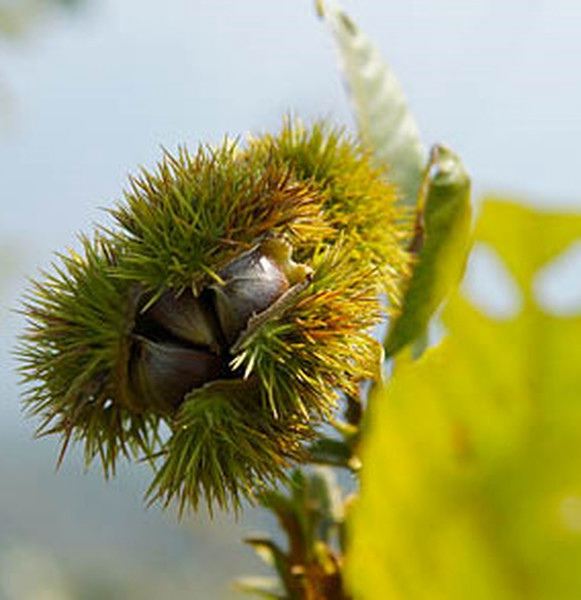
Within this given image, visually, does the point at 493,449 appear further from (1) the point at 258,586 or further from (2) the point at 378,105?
(2) the point at 378,105

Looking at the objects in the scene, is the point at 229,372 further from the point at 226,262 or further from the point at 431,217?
the point at 431,217

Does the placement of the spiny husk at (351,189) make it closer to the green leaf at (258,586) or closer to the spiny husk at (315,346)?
the spiny husk at (315,346)

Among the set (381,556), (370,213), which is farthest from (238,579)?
(381,556)

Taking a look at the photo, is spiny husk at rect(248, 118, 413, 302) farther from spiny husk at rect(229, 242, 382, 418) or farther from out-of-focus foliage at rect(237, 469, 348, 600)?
out-of-focus foliage at rect(237, 469, 348, 600)

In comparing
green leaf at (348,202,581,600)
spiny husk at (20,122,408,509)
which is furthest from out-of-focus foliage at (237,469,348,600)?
green leaf at (348,202,581,600)

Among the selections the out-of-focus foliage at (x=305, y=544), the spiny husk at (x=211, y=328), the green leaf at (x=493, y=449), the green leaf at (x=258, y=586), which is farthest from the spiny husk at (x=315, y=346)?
the green leaf at (x=493, y=449)
